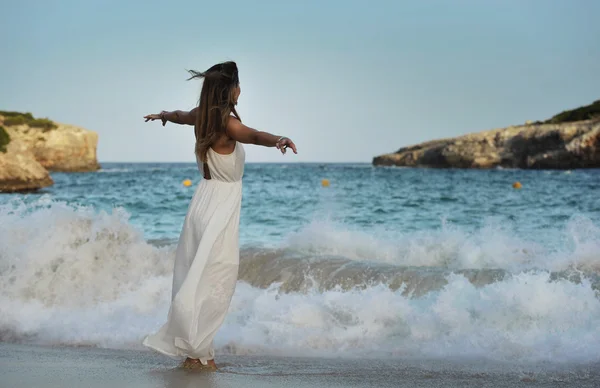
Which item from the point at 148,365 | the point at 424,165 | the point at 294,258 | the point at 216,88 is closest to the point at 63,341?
the point at 148,365

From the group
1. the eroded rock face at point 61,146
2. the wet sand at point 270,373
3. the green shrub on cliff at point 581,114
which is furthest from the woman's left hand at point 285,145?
the green shrub on cliff at point 581,114

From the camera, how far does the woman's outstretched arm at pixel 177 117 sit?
445 cm

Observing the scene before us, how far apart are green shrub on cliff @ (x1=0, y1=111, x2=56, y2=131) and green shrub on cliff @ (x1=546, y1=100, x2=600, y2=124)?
191 feet

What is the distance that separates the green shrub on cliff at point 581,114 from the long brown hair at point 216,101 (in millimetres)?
76634

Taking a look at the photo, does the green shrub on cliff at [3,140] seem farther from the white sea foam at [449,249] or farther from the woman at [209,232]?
the woman at [209,232]

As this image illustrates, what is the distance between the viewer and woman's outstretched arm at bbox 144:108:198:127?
14.6 feet

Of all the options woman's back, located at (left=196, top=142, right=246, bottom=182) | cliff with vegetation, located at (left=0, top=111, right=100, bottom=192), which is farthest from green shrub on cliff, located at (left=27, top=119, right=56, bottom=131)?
woman's back, located at (left=196, top=142, right=246, bottom=182)

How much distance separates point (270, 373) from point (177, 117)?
1.85m

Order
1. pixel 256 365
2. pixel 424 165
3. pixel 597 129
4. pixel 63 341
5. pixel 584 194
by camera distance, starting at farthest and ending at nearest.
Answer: pixel 424 165 < pixel 597 129 < pixel 584 194 < pixel 63 341 < pixel 256 365

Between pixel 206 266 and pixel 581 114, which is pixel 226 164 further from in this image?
pixel 581 114

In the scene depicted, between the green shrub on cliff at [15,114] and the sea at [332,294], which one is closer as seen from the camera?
the sea at [332,294]

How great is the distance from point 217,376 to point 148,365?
68cm

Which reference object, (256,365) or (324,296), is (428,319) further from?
(256,365)

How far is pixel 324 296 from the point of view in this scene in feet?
22.7
